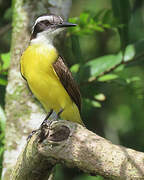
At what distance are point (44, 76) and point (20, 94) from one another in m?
0.68

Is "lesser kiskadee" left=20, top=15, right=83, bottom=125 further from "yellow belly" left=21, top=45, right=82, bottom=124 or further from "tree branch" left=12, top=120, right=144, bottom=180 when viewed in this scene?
"tree branch" left=12, top=120, right=144, bottom=180

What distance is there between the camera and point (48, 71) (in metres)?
4.79

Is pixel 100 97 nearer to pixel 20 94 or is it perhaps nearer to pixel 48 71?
pixel 20 94

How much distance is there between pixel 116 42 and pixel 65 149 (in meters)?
4.89

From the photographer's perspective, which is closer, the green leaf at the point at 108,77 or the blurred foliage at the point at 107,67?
the green leaf at the point at 108,77

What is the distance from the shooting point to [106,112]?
7.48m

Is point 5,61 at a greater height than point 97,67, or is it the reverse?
point 5,61

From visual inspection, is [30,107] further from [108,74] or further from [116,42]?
[116,42]

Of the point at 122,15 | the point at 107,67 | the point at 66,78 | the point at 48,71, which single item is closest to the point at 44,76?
the point at 48,71

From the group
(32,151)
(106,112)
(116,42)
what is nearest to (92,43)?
(116,42)

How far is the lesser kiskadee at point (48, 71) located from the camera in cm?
479

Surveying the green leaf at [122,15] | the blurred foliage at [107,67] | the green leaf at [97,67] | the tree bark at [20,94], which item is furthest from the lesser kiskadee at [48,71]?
the green leaf at [122,15]

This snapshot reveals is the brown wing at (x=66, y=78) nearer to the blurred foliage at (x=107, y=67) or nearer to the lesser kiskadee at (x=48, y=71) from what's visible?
the lesser kiskadee at (x=48, y=71)

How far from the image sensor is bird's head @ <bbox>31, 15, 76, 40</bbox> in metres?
5.14
